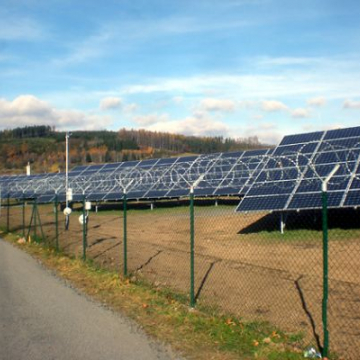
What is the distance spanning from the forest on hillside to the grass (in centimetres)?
8208

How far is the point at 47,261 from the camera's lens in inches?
534

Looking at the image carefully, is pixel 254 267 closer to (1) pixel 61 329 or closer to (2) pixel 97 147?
(1) pixel 61 329

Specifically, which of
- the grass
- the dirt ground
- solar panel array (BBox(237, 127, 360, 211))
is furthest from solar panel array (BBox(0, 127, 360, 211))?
the grass

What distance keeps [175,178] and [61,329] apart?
25888 millimetres

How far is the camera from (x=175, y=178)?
32.8 m

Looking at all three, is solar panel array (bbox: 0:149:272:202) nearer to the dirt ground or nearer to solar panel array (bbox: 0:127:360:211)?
solar panel array (bbox: 0:127:360:211)

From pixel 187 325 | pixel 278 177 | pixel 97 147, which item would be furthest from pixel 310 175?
pixel 97 147

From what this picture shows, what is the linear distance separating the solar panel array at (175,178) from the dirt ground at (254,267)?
14.9ft

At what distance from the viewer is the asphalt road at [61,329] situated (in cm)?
595

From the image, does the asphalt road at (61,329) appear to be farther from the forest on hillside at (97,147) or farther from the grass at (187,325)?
the forest on hillside at (97,147)

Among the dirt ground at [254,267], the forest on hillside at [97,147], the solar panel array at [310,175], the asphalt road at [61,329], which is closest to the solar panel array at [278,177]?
the solar panel array at [310,175]

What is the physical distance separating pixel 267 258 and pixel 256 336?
Answer: 6720 mm

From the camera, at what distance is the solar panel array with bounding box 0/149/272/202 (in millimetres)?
27500

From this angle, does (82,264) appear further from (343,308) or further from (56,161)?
(56,161)
